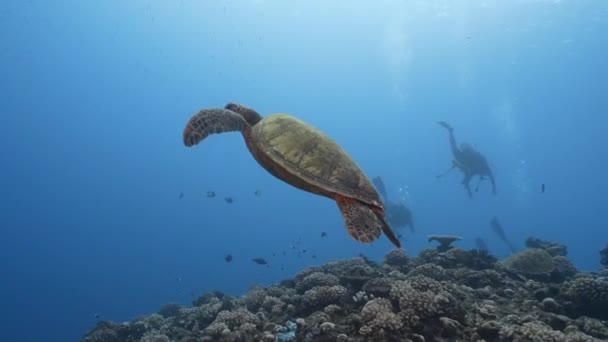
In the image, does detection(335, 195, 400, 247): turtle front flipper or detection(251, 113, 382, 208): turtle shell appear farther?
detection(251, 113, 382, 208): turtle shell

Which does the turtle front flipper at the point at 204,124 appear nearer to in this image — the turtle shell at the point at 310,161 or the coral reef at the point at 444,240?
the turtle shell at the point at 310,161

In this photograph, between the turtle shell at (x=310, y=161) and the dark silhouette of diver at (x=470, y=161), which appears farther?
the dark silhouette of diver at (x=470, y=161)

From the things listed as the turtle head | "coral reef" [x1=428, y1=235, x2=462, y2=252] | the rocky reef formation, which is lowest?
the rocky reef formation

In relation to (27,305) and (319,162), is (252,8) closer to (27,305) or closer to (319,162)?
(319,162)

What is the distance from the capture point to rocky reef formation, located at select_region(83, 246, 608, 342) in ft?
19.3

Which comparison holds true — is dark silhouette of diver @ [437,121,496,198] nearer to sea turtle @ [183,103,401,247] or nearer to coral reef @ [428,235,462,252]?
coral reef @ [428,235,462,252]

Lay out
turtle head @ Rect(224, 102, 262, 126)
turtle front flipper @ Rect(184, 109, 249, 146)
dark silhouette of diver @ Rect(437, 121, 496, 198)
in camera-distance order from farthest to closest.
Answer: dark silhouette of diver @ Rect(437, 121, 496, 198), turtle head @ Rect(224, 102, 262, 126), turtle front flipper @ Rect(184, 109, 249, 146)

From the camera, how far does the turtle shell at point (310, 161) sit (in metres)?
5.84

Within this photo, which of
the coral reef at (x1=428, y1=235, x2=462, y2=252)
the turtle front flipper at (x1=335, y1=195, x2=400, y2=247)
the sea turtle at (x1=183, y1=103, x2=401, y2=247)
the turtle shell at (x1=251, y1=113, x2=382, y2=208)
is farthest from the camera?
the coral reef at (x1=428, y1=235, x2=462, y2=252)

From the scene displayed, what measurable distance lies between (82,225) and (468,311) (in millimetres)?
144103

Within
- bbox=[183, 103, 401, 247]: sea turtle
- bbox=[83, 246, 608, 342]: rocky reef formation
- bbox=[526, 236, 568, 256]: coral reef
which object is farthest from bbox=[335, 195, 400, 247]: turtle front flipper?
bbox=[526, 236, 568, 256]: coral reef

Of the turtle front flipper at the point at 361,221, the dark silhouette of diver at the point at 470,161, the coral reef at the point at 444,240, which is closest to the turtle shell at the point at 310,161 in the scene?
the turtle front flipper at the point at 361,221

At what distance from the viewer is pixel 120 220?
132m

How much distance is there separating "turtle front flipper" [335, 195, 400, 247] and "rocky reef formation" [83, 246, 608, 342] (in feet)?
5.26
